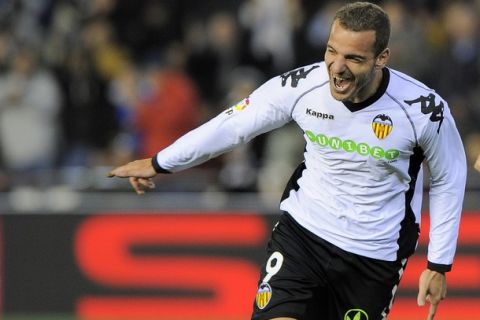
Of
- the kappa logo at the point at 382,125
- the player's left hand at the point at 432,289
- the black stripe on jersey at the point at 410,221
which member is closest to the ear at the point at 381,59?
the kappa logo at the point at 382,125

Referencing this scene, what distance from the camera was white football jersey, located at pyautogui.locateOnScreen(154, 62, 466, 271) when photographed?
550 centimetres

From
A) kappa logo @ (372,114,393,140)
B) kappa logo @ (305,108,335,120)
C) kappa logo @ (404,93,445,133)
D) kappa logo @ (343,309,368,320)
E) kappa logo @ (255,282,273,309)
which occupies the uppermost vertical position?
kappa logo @ (404,93,445,133)

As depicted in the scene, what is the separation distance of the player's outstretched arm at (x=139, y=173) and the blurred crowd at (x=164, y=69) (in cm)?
484

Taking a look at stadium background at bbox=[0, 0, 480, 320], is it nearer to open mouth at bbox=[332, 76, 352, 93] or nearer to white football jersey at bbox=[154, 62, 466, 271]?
white football jersey at bbox=[154, 62, 466, 271]

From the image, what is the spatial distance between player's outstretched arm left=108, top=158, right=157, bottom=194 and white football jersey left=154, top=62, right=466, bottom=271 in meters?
0.07

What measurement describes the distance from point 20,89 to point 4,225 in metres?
1.54

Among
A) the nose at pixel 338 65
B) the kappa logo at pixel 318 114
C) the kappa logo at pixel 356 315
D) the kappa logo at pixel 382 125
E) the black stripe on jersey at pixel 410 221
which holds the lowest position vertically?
the kappa logo at pixel 356 315

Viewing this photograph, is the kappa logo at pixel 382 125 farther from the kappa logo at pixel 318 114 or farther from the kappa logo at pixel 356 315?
the kappa logo at pixel 356 315

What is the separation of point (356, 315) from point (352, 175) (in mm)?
748

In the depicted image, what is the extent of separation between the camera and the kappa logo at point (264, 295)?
5667 millimetres

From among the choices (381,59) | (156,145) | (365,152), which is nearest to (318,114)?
(365,152)

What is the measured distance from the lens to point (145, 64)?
39.7 ft

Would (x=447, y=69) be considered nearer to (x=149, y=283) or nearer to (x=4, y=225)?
(x=149, y=283)

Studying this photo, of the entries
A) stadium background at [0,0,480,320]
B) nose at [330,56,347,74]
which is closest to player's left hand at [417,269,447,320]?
nose at [330,56,347,74]
